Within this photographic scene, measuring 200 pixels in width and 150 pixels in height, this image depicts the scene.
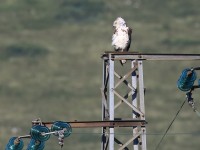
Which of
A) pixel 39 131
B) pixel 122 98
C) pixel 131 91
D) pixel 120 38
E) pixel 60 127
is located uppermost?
pixel 120 38

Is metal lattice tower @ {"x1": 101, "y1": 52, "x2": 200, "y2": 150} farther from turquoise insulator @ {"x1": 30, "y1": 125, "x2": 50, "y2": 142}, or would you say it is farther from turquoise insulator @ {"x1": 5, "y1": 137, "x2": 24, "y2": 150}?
turquoise insulator @ {"x1": 5, "y1": 137, "x2": 24, "y2": 150}

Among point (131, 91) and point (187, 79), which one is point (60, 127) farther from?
point (187, 79)

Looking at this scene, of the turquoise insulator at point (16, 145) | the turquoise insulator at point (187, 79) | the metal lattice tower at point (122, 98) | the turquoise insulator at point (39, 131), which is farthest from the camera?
the turquoise insulator at point (187, 79)

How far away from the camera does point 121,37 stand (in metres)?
33.9

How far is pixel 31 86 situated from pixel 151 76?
1220cm

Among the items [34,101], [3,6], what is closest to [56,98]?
[34,101]

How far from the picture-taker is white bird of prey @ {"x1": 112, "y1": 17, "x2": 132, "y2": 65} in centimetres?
3353

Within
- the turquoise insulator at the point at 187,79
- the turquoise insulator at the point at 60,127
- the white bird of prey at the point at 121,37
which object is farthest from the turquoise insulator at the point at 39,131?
the white bird of prey at the point at 121,37

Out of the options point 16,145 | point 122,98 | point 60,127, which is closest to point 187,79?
point 122,98

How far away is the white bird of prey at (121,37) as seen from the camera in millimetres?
33531

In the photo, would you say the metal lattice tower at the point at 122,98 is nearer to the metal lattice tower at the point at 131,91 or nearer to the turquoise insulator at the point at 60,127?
the metal lattice tower at the point at 131,91

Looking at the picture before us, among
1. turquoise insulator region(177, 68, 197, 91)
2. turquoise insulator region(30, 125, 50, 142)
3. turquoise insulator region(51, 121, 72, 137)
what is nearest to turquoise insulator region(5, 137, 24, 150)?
turquoise insulator region(30, 125, 50, 142)

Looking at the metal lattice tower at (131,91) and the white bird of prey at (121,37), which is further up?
the white bird of prey at (121,37)

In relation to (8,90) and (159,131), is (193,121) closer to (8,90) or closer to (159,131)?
(159,131)
